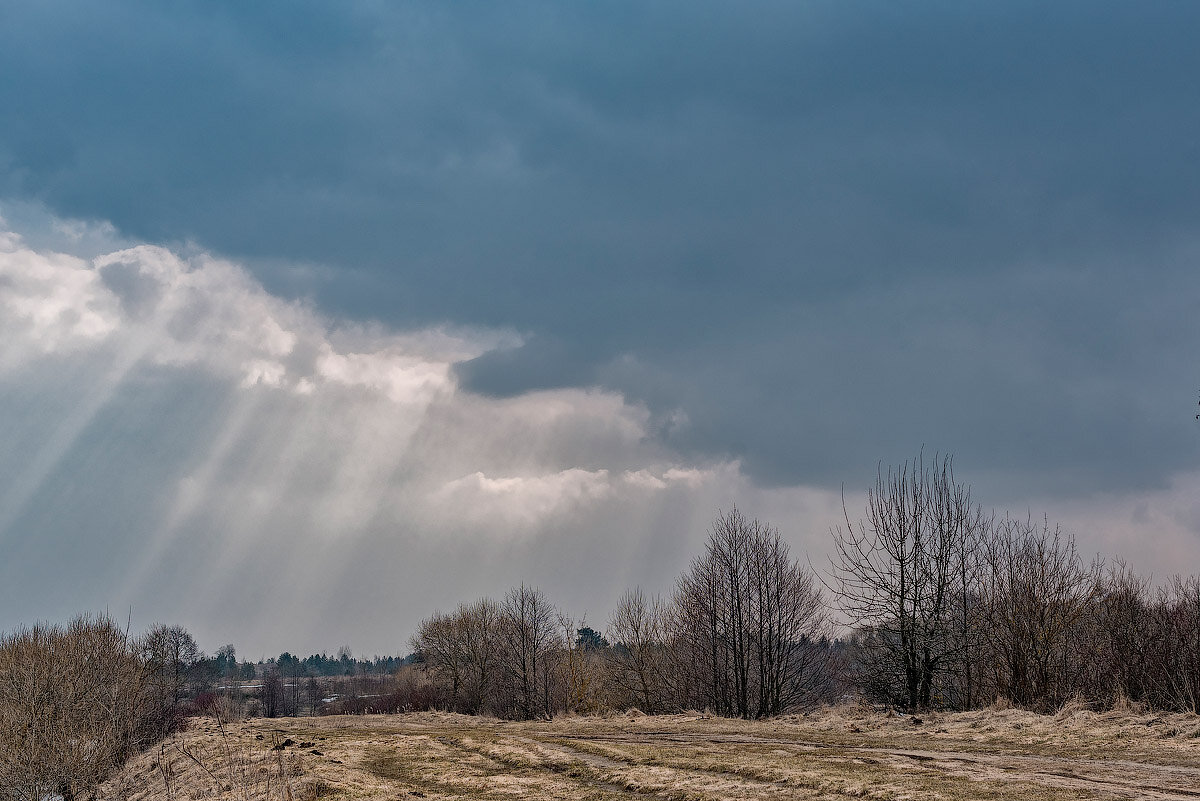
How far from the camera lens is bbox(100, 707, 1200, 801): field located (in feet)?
45.0

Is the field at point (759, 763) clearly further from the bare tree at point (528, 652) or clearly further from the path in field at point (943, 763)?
the bare tree at point (528, 652)

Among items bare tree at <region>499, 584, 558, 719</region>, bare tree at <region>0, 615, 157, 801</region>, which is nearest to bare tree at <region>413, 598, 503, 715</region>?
bare tree at <region>499, 584, 558, 719</region>

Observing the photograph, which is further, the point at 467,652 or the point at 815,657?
the point at 467,652

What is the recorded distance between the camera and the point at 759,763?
1706 cm

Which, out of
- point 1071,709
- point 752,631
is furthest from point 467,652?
point 1071,709

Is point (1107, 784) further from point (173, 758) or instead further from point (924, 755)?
point (173, 758)

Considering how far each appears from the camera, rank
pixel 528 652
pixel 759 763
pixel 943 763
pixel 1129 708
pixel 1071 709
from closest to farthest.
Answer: pixel 943 763 < pixel 759 763 < pixel 1129 708 < pixel 1071 709 < pixel 528 652

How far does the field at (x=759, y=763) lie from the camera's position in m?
13.7

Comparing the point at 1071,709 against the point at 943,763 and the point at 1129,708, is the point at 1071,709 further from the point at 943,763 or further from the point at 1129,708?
the point at 943,763

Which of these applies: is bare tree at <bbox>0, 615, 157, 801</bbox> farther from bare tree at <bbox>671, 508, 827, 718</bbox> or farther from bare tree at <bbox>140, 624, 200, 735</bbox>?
bare tree at <bbox>671, 508, 827, 718</bbox>

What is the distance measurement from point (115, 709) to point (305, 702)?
125m

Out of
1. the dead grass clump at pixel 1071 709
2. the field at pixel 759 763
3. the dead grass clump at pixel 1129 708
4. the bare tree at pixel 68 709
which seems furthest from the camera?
the bare tree at pixel 68 709

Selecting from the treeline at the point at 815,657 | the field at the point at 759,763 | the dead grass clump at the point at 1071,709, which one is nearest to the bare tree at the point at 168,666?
the treeline at the point at 815,657

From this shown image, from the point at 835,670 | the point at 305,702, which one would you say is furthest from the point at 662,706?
the point at 305,702
